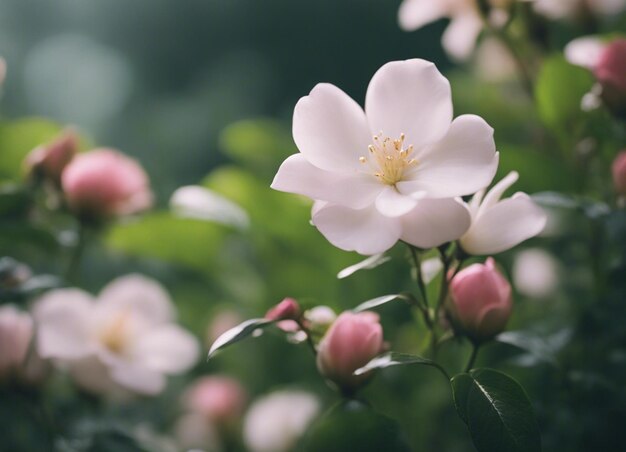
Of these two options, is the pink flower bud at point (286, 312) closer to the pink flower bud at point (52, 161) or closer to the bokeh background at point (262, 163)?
the bokeh background at point (262, 163)

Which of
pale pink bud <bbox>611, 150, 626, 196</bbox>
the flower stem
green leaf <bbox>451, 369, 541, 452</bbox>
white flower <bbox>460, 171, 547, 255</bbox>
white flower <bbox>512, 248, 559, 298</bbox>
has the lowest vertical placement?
white flower <bbox>512, 248, 559, 298</bbox>

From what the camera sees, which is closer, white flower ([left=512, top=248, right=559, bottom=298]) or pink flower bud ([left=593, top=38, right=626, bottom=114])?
pink flower bud ([left=593, top=38, right=626, bottom=114])

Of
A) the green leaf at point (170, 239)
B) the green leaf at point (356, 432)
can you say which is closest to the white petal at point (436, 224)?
the green leaf at point (356, 432)

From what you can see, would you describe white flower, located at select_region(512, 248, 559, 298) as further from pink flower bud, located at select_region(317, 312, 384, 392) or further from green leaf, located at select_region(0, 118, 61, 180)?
green leaf, located at select_region(0, 118, 61, 180)

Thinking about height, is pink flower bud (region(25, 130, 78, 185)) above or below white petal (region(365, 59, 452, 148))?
below

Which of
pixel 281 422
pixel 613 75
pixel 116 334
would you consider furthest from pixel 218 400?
pixel 613 75

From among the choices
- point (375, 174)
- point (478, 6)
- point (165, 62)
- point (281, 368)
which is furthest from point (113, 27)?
point (375, 174)

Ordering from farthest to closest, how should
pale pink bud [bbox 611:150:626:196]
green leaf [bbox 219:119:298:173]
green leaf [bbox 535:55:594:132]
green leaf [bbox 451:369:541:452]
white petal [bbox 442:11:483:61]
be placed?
green leaf [bbox 219:119:298:173]
white petal [bbox 442:11:483:61]
green leaf [bbox 535:55:594:132]
pale pink bud [bbox 611:150:626:196]
green leaf [bbox 451:369:541:452]

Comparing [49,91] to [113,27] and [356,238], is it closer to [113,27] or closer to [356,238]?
[113,27]

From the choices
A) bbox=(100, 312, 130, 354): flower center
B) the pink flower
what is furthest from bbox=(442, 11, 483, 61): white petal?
bbox=(100, 312, 130, 354): flower center
